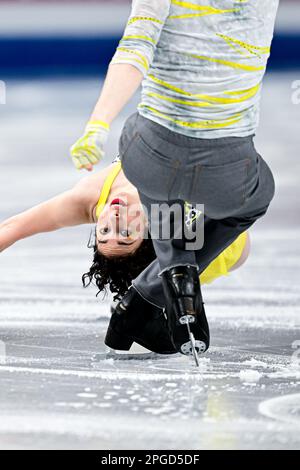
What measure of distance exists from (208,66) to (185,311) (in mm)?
703

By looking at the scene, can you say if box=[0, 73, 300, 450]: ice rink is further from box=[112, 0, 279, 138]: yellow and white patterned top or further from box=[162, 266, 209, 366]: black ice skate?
box=[112, 0, 279, 138]: yellow and white patterned top

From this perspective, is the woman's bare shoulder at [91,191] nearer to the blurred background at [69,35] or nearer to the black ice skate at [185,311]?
the black ice skate at [185,311]

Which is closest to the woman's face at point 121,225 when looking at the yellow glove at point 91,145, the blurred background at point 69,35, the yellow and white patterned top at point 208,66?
the yellow and white patterned top at point 208,66

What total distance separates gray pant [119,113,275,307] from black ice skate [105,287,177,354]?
53cm

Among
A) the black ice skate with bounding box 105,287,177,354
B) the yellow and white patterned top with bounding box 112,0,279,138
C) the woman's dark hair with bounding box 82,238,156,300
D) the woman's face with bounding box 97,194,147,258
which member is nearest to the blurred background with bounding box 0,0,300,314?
the woman's dark hair with bounding box 82,238,156,300

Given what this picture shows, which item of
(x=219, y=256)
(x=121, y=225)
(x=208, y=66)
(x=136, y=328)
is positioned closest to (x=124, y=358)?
(x=136, y=328)

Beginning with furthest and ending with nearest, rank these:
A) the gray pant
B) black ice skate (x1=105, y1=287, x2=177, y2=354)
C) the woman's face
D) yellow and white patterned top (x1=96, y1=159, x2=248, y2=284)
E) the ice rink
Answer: yellow and white patterned top (x1=96, y1=159, x2=248, y2=284) → the woman's face → black ice skate (x1=105, y1=287, x2=177, y2=354) → the gray pant → the ice rink

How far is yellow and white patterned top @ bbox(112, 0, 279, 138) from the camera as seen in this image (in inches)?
99.0

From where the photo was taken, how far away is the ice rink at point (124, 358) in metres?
2.45

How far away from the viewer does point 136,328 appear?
3328 mm

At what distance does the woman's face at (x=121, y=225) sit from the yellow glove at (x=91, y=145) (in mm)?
1200

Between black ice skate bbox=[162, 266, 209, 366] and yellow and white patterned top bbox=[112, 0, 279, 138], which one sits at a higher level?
yellow and white patterned top bbox=[112, 0, 279, 138]

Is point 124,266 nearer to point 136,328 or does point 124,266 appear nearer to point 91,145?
point 136,328

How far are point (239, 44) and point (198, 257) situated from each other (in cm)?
73
